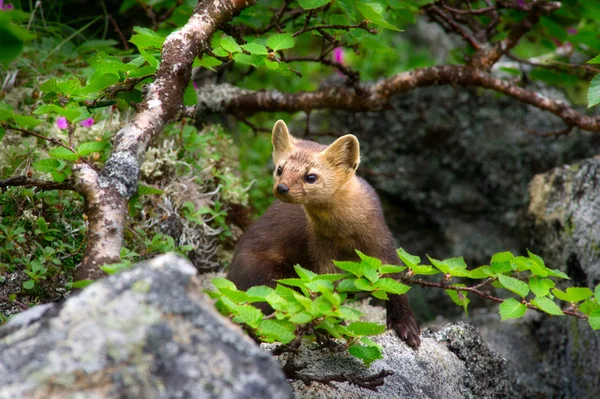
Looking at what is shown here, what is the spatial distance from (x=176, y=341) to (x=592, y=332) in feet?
11.3

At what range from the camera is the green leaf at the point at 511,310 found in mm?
2840

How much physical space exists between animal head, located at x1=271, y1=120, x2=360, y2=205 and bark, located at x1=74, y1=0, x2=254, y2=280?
1121mm

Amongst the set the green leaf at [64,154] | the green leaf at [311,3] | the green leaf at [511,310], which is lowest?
the green leaf at [511,310]

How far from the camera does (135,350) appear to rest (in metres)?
1.94

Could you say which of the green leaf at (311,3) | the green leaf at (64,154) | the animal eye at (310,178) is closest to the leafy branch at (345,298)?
the green leaf at (64,154)

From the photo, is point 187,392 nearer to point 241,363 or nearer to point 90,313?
point 241,363

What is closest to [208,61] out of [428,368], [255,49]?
[255,49]

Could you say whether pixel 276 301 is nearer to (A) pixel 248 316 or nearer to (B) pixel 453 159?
(A) pixel 248 316

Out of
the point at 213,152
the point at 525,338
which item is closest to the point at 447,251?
the point at 525,338

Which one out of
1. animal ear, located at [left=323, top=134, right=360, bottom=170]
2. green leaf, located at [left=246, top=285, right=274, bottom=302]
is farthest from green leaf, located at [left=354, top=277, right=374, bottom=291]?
animal ear, located at [left=323, top=134, right=360, bottom=170]

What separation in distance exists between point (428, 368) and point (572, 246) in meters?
1.87

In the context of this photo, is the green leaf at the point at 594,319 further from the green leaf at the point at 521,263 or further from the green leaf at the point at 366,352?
the green leaf at the point at 366,352

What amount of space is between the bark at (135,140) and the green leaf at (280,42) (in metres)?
0.34

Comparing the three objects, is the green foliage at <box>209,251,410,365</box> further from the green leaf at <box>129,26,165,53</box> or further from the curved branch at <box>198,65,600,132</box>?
the curved branch at <box>198,65,600,132</box>
